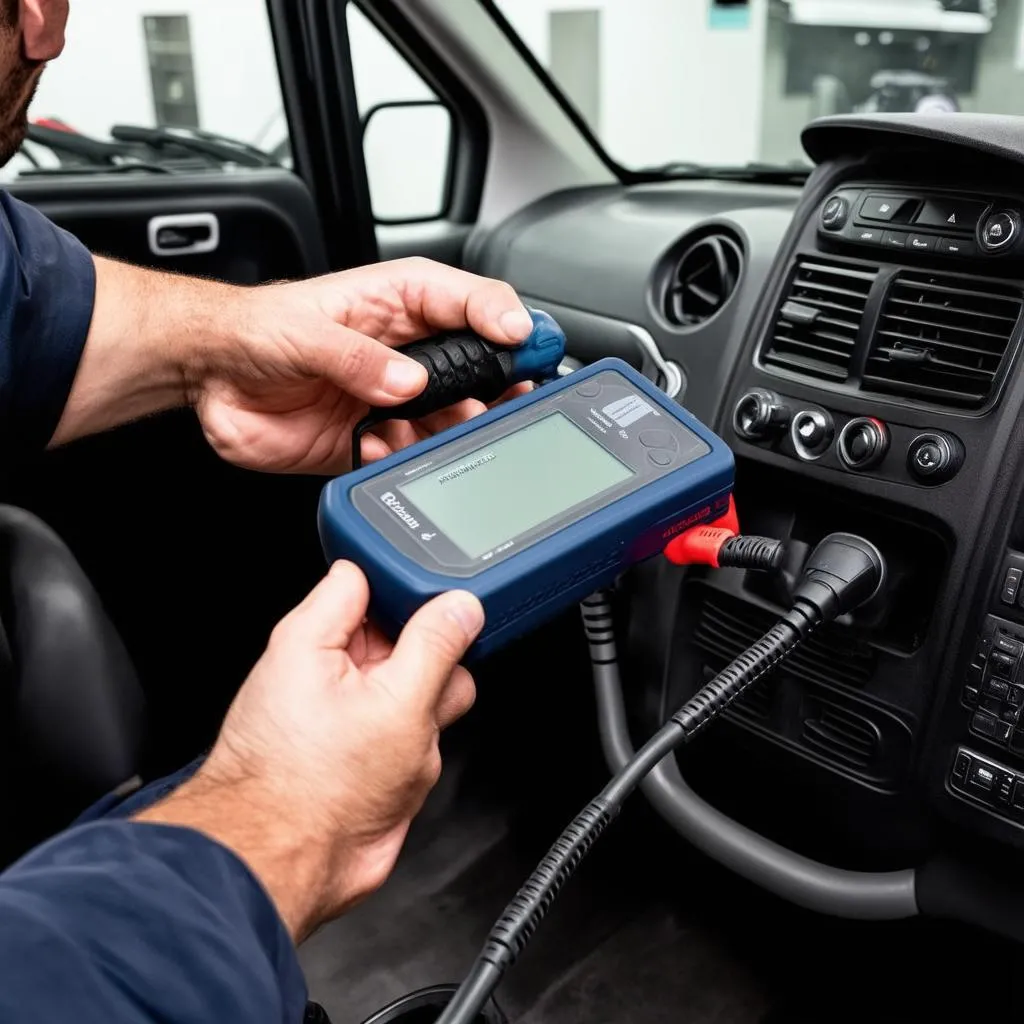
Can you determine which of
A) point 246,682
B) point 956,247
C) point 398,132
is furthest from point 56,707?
point 398,132

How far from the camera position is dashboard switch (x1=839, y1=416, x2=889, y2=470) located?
0.98m

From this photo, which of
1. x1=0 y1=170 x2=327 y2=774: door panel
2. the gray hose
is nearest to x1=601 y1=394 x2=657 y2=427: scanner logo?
the gray hose

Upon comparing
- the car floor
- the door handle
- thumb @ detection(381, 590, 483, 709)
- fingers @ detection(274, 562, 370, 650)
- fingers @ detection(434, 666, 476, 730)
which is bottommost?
the car floor

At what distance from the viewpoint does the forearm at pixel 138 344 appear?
1020 millimetres

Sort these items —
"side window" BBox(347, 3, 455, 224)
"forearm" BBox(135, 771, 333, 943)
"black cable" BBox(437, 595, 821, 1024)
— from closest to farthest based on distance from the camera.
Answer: "forearm" BBox(135, 771, 333, 943) → "black cable" BBox(437, 595, 821, 1024) → "side window" BBox(347, 3, 455, 224)

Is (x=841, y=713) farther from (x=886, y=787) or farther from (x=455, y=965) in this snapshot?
(x=455, y=965)

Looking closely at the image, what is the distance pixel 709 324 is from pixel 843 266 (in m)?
0.23

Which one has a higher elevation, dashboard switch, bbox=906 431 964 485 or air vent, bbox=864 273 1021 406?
air vent, bbox=864 273 1021 406

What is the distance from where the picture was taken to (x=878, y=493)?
0.99 m

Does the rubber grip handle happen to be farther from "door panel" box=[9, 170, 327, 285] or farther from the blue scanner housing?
"door panel" box=[9, 170, 327, 285]

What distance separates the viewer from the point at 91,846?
1.78 ft

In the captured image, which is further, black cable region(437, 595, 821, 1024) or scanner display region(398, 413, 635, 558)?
scanner display region(398, 413, 635, 558)

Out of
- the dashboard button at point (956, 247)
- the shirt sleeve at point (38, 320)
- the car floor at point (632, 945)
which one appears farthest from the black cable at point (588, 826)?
the shirt sleeve at point (38, 320)

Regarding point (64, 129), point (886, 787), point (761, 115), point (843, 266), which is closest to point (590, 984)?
point (886, 787)
